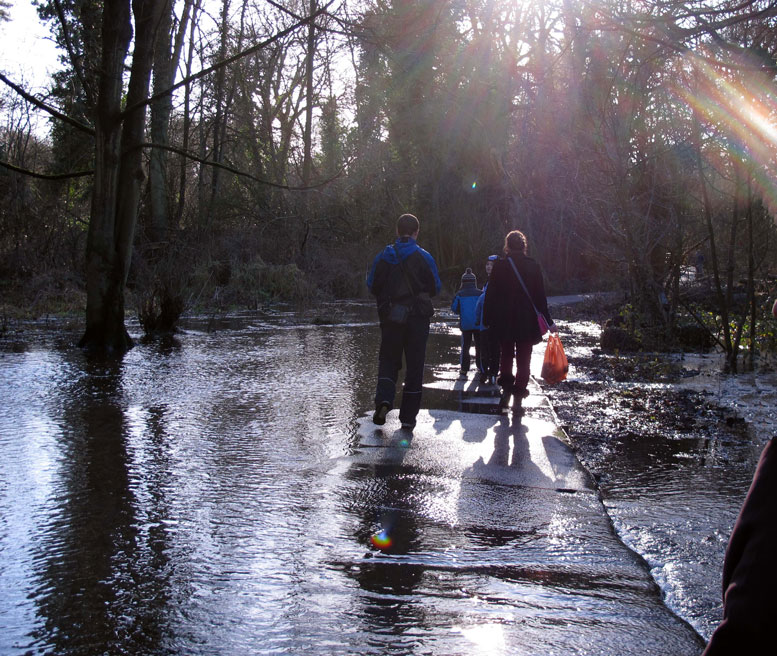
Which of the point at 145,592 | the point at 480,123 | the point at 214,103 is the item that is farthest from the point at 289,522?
the point at 480,123

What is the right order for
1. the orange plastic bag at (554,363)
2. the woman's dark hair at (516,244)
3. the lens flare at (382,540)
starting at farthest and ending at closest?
the woman's dark hair at (516,244) < the orange plastic bag at (554,363) < the lens flare at (382,540)

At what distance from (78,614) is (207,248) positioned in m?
22.7

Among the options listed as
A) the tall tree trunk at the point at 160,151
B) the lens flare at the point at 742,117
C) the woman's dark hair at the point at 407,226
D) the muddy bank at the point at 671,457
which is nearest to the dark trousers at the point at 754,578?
the muddy bank at the point at 671,457

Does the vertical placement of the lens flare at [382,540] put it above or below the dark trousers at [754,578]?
below

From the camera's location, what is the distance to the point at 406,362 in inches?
313

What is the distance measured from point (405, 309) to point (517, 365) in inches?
68.2

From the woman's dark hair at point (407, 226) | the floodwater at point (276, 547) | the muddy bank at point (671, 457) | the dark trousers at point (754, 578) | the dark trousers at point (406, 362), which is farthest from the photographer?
the woman's dark hair at point (407, 226)

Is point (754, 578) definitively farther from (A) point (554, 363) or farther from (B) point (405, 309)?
(A) point (554, 363)

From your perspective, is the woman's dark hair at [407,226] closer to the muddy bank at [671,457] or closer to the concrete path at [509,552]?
the concrete path at [509,552]

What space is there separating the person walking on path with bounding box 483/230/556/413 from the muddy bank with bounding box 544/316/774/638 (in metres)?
0.63

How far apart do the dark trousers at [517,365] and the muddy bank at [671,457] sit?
1.68 feet

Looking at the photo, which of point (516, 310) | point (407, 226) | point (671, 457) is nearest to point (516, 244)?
point (516, 310)

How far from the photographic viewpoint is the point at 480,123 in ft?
108

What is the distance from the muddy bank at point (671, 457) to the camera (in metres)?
4.25
